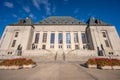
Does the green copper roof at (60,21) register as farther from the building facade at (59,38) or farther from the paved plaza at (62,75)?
the paved plaza at (62,75)

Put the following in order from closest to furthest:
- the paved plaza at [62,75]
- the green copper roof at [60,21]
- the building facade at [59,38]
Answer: the paved plaza at [62,75] < the building facade at [59,38] < the green copper roof at [60,21]

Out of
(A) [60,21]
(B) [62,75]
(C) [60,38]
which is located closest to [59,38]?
(C) [60,38]

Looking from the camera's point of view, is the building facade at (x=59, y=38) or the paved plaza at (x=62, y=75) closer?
the paved plaza at (x=62, y=75)

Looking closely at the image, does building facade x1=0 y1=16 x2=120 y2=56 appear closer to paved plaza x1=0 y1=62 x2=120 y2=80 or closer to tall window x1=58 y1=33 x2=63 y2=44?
tall window x1=58 y1=33 x2=63 y2=44

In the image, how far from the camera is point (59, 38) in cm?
3231

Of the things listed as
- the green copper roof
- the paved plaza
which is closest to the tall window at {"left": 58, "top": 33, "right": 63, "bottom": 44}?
the green copper roof

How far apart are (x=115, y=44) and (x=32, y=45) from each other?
1307 inches

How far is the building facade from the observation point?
26781 millimetres

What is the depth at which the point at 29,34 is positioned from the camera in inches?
1167

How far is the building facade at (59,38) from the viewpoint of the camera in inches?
1054

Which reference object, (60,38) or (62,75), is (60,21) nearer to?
(60,38)

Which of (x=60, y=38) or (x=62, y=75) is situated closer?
(x=62, y=75)

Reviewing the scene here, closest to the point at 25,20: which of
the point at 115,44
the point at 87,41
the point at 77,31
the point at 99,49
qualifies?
the point at 77,31

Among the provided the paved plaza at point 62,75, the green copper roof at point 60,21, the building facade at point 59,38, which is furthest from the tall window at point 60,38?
the paved plaza at point 62,75
